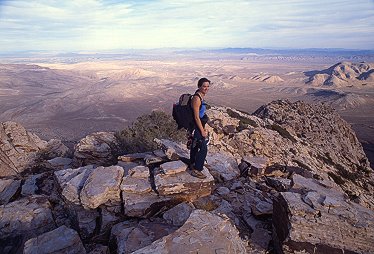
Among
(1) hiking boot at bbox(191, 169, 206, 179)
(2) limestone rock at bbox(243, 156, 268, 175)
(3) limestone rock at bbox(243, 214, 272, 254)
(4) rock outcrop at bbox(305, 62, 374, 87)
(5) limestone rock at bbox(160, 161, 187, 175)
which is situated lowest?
(4) rock outcrop at bbox(305, 62, 374, 87)

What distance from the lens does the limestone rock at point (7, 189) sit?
25.4 feet

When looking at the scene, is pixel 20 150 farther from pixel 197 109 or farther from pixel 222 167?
pixel 197 109

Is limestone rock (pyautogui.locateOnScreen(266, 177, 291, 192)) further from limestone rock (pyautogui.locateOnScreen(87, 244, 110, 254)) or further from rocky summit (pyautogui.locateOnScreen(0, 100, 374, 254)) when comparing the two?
limestone rock (pyautogui.locateOnScreen(87, 244, 110, 254))

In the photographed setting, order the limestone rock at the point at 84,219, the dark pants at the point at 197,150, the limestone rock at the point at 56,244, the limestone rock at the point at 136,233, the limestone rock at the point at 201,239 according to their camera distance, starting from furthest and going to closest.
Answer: the dark pants at the point at 197,150
the limestone rock at the point at 84,219
the limestone rock at the point at 136,233
the limestone rock at the point at 56,244
the limestone rock at the point at 201,239

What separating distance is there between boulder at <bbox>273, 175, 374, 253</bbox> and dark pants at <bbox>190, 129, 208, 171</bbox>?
1911mm

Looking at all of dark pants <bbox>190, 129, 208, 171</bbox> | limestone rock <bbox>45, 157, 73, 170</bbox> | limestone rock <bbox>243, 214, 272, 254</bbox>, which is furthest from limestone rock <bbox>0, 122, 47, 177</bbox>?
limestone rock <bbox>243, 214, 272, 254</bbox>

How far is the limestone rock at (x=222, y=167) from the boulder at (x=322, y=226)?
245 cm

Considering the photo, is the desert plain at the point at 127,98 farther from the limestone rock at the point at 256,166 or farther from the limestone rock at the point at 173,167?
the limestone rock at the point at 173,167

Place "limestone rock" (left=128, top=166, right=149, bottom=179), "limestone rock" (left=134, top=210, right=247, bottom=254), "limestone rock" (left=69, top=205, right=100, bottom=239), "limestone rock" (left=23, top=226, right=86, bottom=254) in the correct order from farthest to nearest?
"limestone rock" (left=128, top=166, right=149, bottom=179)
"limestone rock" (left=69, top=205, right=100, bottom=239)
"limestone rock" (left=23, top=226, right=86, bottom=254)
"limestone rock" (left=134, top=210, right=247, bottom=254)

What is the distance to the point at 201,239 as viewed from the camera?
4387 mm

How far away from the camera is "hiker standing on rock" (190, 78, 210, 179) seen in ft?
19.5

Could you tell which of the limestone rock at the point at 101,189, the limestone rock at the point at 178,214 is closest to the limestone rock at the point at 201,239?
the limestone rock at the point at 178,214

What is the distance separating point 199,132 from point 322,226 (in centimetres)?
283

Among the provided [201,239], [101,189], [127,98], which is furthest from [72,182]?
[127,98]
